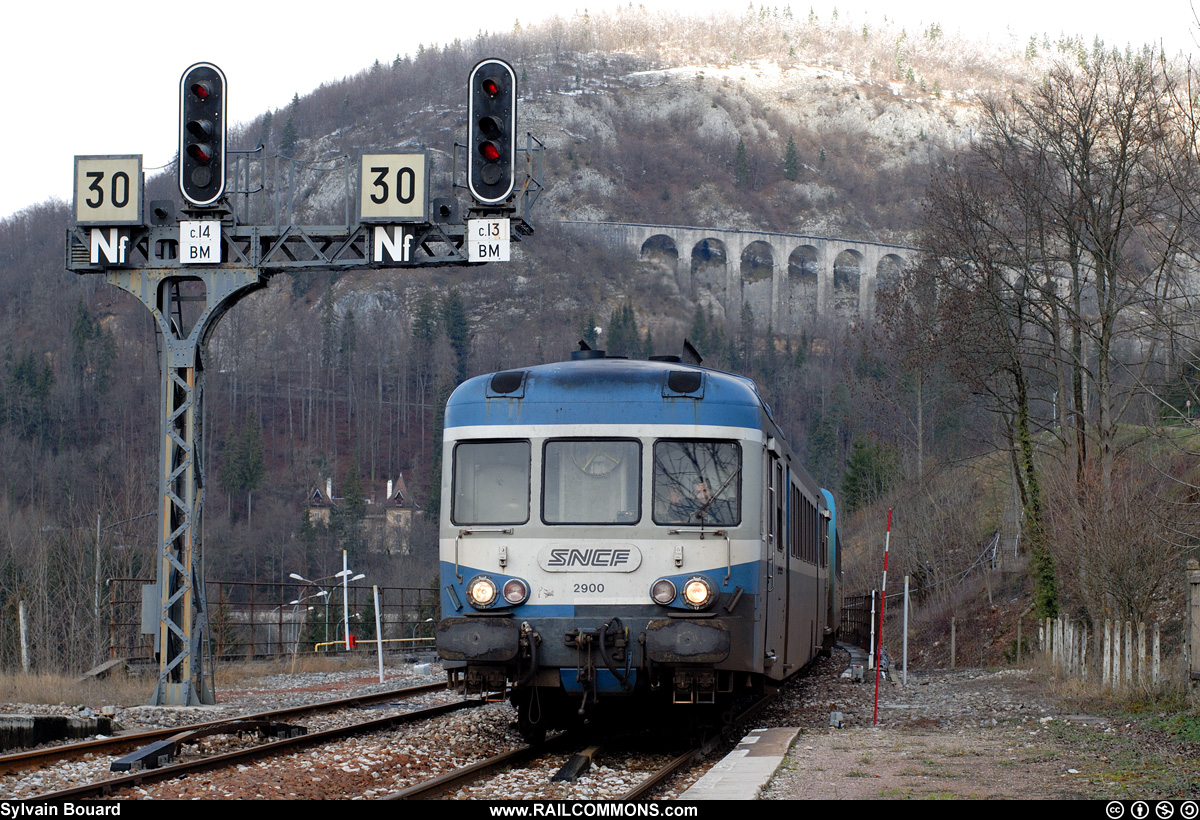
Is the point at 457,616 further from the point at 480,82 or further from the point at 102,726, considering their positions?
the point at 480,82

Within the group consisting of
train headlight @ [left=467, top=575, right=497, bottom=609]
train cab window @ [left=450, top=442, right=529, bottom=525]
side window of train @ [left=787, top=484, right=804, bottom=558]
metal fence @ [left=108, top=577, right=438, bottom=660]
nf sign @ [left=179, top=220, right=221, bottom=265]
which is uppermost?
nf sign @ [left=179, top=220, right=221, bottom=265]

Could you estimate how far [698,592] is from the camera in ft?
33.2

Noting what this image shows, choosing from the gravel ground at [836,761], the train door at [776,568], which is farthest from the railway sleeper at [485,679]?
the train door at [776,568]

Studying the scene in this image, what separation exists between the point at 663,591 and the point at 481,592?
57.9 inches

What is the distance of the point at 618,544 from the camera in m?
10.3

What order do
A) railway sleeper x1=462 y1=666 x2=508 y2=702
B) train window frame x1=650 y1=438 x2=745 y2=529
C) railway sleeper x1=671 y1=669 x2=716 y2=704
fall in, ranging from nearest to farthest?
railway sleeper x1=671 y1=669 x2=716 y2=704
railway sleeper x1=462 y1=666 x2=508 y2=702
train window frame x1=650 y1=438 x2=745 y2=529

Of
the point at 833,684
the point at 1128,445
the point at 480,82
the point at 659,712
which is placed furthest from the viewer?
the point at 1128,445

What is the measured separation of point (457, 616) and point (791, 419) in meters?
99.3

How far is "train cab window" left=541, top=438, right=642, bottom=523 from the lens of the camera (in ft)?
34.3

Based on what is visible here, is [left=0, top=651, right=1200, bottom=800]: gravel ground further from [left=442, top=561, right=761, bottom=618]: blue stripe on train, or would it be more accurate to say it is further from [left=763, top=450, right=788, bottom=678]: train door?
[left=442, top=561, right=761, bottom=618]: blue stripe on train

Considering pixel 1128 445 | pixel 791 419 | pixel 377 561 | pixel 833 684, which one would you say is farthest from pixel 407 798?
pixel 791 419

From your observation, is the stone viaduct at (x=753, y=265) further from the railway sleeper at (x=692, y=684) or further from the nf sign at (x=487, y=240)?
the railway sleeper at (x=692, y=684)

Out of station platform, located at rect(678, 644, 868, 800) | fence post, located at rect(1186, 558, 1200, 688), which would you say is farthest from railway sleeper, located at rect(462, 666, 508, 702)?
fence post, located at rect(1186, 558, 1200, 688)

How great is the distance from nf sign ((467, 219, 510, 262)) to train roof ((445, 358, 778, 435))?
4.92m
